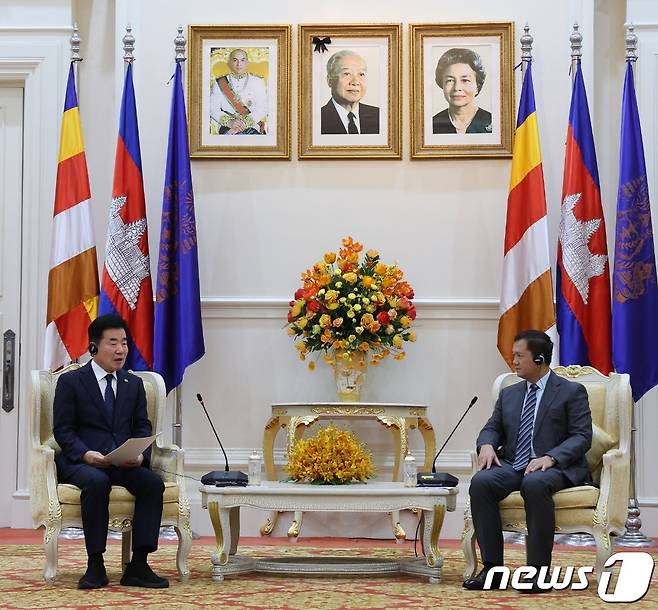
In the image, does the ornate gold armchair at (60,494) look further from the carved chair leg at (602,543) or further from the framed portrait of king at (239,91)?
the framed portrait of king at (239,91)

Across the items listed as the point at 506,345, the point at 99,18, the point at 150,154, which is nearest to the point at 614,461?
the point at 506,345

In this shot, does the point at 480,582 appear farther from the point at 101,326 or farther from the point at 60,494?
the point at 101,326

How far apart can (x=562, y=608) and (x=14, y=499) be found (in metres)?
4.31

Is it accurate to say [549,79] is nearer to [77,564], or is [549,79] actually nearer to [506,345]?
[506,345]

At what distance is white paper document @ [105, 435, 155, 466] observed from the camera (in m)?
5.04

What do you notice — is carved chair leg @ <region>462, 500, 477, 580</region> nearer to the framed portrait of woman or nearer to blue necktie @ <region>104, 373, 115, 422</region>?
blue necktie @ <region>104, 373, 115, 422</region>

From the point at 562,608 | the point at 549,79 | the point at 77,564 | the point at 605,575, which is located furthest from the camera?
the point at 549,79

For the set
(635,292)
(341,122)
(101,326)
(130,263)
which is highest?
(341,122)

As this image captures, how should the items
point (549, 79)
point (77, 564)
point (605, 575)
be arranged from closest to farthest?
point (605, 575), point (77, 564), point (549, 79)

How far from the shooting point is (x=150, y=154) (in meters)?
7.60

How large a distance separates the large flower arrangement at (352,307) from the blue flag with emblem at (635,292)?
126 centimetres

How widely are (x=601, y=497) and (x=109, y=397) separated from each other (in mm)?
2319

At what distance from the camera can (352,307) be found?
272 inches

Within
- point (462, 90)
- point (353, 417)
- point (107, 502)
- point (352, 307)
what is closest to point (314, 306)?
point (352, 307)
